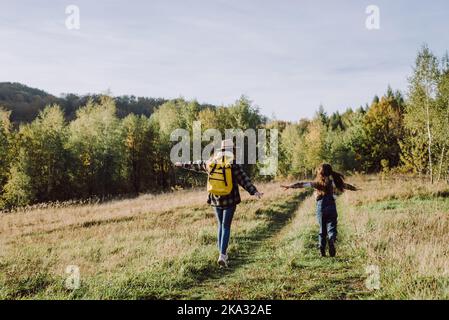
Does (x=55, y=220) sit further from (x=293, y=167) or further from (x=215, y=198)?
(x=293, y=167)

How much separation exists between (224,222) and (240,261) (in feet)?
4.73

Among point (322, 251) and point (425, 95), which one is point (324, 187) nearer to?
point (322, 251)

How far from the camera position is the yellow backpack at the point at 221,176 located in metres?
8.04

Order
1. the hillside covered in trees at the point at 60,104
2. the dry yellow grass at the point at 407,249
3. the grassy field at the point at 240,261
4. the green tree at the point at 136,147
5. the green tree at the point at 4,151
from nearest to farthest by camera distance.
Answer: the dry yellow grass at the point at 407,249 < the grassy field at the point at 240,261 < the green tree at the point at 4,151 < the green tree at the point at 136,147 < the hillside covered in trees at the point at 60,104

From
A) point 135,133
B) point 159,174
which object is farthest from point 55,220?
point 159,174

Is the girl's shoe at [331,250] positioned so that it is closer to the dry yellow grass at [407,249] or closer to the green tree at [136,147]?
the dry yellow grass at [407,249]

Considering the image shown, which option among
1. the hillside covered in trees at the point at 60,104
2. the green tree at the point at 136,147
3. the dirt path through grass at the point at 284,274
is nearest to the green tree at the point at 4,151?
the green tree at the point at 136,147

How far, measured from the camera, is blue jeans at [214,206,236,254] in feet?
26.6

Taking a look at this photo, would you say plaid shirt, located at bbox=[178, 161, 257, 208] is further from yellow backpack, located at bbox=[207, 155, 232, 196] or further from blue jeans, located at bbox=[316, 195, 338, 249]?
blue jeans, located at bbox=[316, 195, 338, 249]

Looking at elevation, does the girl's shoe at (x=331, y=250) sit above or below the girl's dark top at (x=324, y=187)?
below

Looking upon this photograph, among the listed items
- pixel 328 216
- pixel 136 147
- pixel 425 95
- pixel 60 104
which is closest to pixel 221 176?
pixel 328 216

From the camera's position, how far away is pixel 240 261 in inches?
355

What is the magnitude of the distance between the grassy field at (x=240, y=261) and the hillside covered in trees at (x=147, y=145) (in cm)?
1494

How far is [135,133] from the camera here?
48469 millimetres
